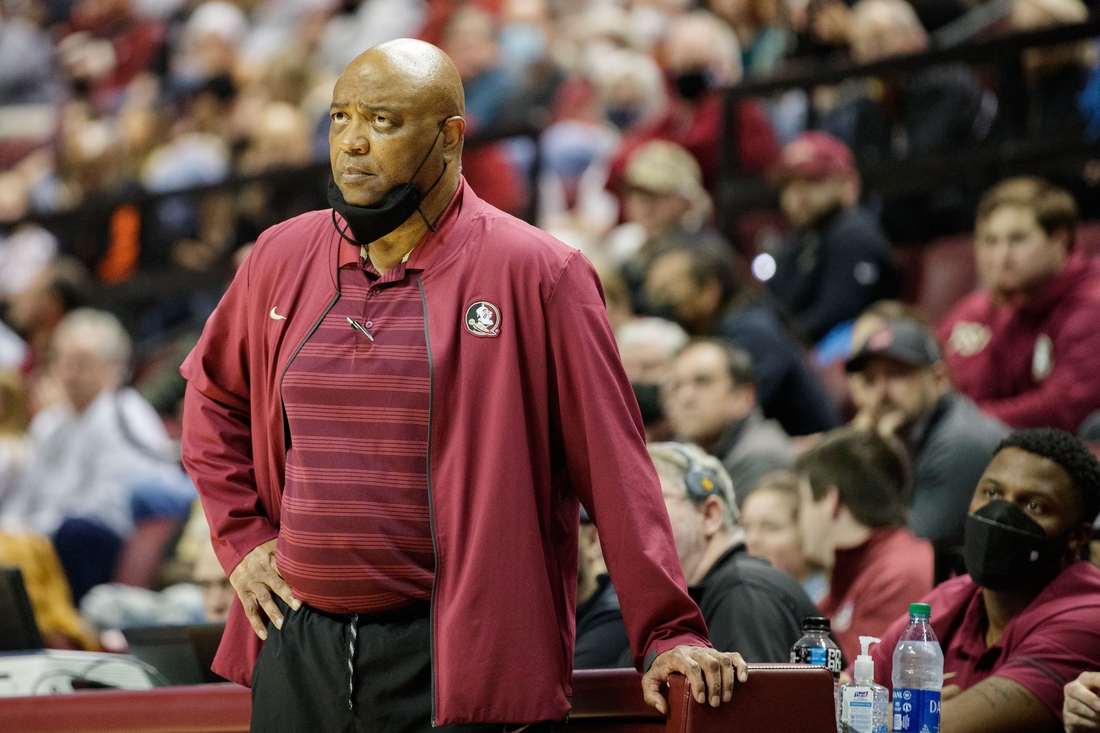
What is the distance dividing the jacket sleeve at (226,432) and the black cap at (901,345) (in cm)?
274

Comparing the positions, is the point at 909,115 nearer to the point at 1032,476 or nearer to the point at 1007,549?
the point at 1032,476

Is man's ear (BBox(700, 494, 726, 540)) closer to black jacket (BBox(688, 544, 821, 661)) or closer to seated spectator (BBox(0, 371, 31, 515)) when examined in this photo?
black jacket (BBox(688, 544, 821, 661))

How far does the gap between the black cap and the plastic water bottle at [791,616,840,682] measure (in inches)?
79.2

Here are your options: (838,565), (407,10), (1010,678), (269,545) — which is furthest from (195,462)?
(407,10)

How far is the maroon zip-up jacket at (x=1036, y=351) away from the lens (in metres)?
4.98

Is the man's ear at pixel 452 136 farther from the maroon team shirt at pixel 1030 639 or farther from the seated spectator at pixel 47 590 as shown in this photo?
the seated spectator at pixel 47 590

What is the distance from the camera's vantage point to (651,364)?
5375 millimetres

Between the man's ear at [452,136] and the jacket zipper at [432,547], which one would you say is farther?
the man's ear at [452,136]

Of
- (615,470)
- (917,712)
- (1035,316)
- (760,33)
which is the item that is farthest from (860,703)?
(760,33)

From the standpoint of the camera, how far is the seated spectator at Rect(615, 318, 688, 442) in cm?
536

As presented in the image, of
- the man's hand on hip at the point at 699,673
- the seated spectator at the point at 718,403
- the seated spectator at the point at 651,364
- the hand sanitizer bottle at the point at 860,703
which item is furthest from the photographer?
the seated spectator at the point at 651,364

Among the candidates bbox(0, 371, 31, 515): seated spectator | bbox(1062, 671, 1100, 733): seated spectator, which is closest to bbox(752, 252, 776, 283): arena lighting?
bbox(0, 371, 31, 515): seated spectator

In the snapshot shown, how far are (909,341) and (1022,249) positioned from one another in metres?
0.65

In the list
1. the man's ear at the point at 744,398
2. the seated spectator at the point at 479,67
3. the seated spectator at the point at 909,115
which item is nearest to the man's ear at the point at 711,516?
the man's ear at the point at 744,398
